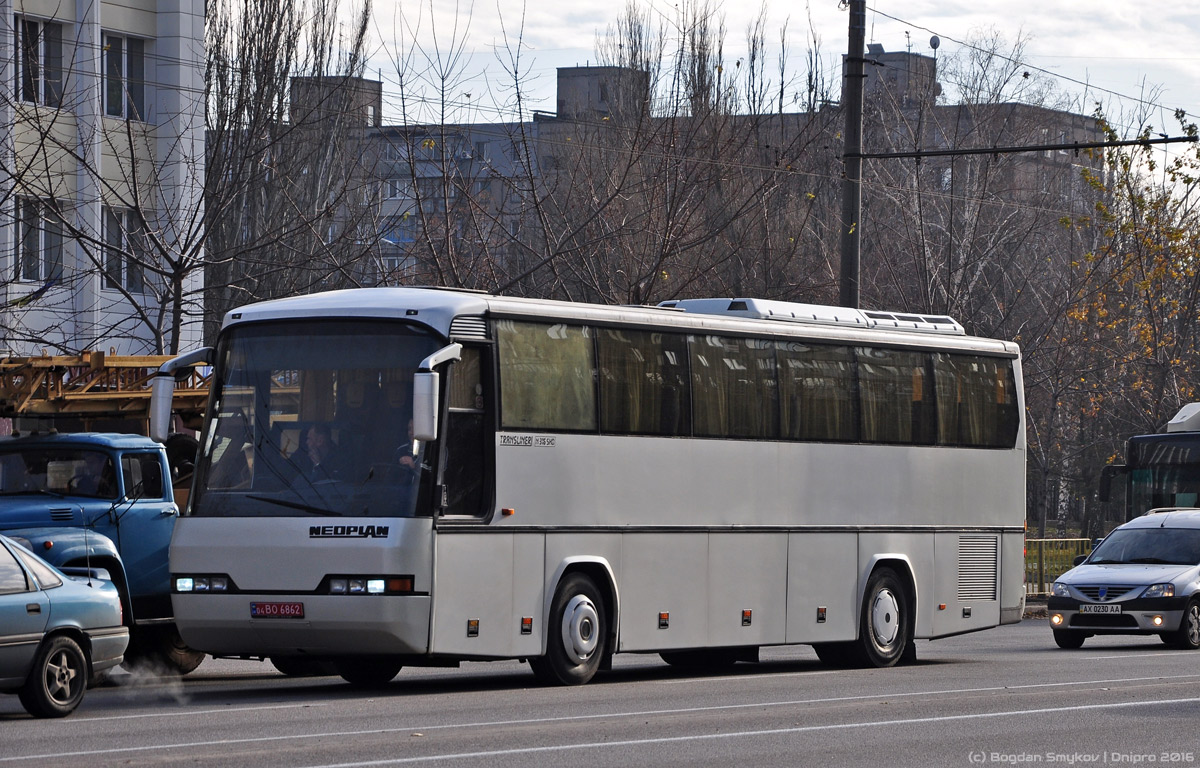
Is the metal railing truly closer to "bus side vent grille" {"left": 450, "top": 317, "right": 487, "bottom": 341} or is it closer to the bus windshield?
the bus windshield

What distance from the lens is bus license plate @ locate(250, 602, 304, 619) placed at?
14.3 m

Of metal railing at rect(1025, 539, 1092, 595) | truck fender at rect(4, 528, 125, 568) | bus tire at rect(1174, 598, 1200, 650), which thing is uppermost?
truck fender at rect(4, 528, 125, 568)

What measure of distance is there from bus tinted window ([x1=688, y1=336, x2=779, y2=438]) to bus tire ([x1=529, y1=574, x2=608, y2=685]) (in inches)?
79.1

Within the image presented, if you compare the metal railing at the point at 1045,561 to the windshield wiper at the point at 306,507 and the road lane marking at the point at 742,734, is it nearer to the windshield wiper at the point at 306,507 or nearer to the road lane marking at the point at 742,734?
the road lane marking at the point at 742,734

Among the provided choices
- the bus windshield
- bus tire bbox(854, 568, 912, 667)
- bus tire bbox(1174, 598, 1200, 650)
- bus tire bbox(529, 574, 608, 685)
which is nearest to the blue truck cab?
bus tire bbox(529, 574, 608, 685)

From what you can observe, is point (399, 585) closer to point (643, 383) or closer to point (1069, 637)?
point (643, 383)

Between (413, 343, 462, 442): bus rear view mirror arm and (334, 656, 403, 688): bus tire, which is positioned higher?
(413, 343, 462, 442): bus rear view mirror arm

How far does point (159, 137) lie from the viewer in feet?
102

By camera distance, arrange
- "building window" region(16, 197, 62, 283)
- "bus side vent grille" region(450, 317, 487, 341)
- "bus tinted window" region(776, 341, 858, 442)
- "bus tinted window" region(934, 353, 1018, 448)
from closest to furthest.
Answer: "bus side vent grille" region(450, 317, 487, 341) → "bus tinted window" region(776, 341, 858, 442) → "bus tinted window" region(934, 353, 1018, 448) → "building window" region(16, 197, 62, 283)

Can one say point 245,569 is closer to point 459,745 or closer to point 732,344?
point 459,745

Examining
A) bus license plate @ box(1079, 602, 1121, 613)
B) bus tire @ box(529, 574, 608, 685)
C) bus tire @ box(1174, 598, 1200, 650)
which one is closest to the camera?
bus tire @ box(529, 574, 608, 685)

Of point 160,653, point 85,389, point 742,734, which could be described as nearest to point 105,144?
point 85,389

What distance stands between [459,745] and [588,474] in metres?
5.06

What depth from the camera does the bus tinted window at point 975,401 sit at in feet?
64.9
